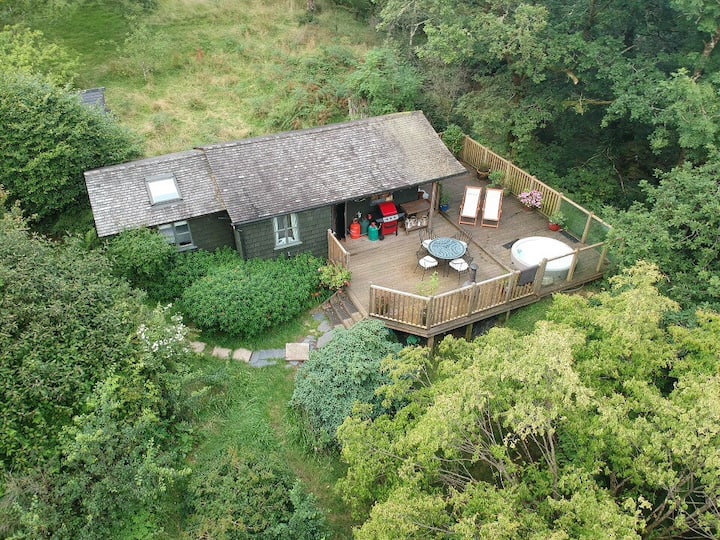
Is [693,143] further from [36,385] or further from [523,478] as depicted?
[36,385]

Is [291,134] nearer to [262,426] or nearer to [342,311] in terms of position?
[342,311]

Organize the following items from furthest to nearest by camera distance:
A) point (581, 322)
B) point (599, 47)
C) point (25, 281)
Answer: point (599, 47)
point (25, 281)
point (581, 322)

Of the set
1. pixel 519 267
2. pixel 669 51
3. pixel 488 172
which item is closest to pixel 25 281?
pixel 519 267

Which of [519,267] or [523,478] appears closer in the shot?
[523,478]

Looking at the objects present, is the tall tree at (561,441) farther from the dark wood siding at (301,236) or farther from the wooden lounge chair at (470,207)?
the wooden lounge chair at (470,207)

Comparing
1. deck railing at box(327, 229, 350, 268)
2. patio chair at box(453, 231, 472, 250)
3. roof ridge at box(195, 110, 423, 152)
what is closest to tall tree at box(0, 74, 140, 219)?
roof ridge at box(195, 110, 423, 152)

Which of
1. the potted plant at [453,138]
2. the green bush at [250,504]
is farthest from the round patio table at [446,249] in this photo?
the green bush at [250,504]

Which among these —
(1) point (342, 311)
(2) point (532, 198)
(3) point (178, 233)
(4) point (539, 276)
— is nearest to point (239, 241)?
(3) point (178, 233)

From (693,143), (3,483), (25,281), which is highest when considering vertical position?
(693,143)
